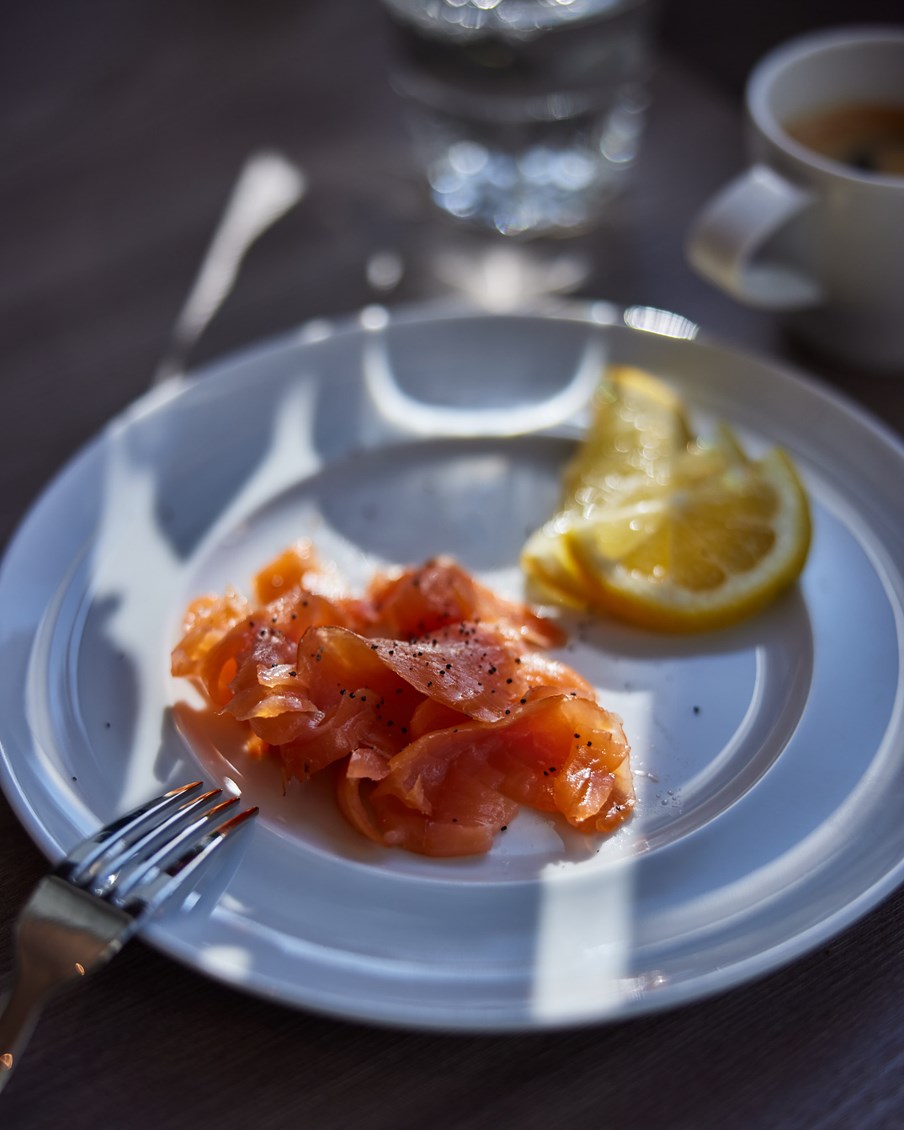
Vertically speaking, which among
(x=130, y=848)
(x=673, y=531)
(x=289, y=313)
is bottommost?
(x=673, y=531)

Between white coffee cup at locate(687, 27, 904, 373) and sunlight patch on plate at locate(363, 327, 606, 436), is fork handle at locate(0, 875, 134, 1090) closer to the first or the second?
sunlight patch on plate at locate(363, 327, 606, 436)

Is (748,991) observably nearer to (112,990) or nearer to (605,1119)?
(605,1119)

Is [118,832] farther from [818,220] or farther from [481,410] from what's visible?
[818,220]

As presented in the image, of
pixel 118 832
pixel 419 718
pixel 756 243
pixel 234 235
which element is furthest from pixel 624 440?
pixel 234 235

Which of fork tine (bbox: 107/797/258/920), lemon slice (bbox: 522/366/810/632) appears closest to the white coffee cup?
lemon slice (bbox: 522/366/810/632)

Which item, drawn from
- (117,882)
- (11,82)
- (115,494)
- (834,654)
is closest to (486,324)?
(115,494)

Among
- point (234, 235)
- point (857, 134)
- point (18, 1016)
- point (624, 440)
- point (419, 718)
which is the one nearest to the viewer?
point (18, 1016)

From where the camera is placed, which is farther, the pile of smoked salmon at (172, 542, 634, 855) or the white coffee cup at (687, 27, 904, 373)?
the white coffee cup at (687, 27, 904, 373)
